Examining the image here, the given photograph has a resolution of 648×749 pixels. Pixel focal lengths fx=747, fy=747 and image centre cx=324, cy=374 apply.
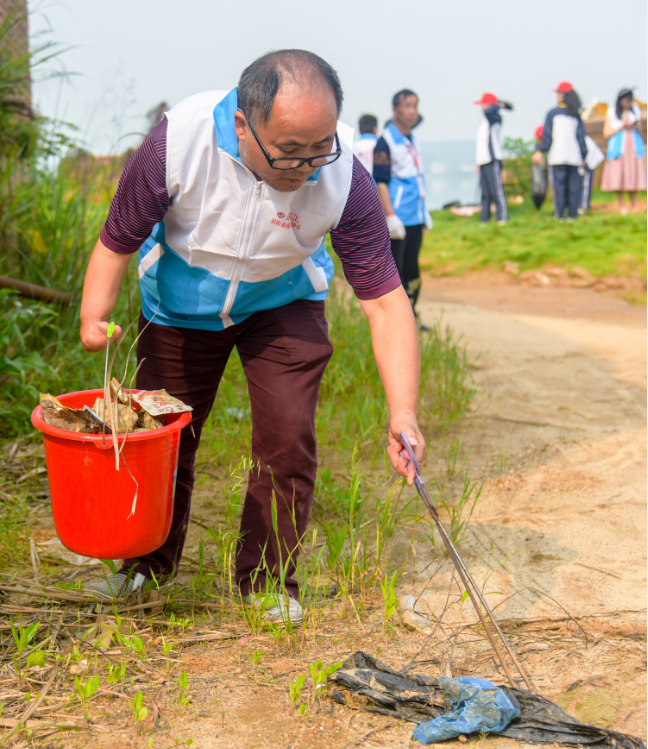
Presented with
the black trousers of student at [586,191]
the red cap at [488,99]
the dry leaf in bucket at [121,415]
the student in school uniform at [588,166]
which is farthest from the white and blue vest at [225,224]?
the black trousers of student at [586,191]

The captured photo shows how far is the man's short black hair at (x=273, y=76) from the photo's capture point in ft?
5.91

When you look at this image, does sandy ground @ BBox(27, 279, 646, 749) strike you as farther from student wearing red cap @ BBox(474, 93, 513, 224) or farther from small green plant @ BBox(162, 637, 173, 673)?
student wearing red cap @ BBox(474, 93, 513, 224)

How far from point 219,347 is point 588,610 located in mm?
1498

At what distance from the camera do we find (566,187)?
1246 cm

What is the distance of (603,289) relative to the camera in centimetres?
941

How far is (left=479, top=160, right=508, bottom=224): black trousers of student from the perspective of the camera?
12344 millimetres

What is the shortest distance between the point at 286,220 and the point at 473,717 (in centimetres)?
133

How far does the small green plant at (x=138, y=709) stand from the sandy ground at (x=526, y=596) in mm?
36

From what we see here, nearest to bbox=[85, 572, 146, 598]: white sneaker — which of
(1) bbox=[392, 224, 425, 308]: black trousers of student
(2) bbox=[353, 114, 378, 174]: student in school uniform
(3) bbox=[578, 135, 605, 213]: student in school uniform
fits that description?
(1) bbox=[392, 224, 425, 308]: black trousers of student

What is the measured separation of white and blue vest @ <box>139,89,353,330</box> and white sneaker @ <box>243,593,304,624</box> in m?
0.83

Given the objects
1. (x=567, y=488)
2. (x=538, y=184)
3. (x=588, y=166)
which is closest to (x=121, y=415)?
(x=567, y=488)

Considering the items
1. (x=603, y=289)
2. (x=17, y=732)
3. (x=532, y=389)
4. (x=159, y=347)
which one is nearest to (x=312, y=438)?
(x=159, y=347)

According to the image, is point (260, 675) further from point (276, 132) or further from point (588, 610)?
point (276, 132)

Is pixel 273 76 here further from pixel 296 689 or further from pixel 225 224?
pixel 296 689
